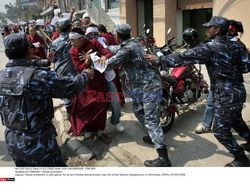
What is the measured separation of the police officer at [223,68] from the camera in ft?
7.41

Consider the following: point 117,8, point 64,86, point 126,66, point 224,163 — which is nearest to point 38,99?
point 64,86

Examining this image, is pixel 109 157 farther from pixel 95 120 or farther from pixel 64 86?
pixel 64 86

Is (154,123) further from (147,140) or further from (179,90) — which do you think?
(179,90)

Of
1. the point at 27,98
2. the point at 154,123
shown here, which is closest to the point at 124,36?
the point at 154,123

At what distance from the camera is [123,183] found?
2.11 metres

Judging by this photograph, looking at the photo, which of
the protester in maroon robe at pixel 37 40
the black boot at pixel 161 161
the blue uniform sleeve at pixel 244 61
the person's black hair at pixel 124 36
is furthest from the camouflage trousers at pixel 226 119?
the protester in maroon robe at pixel 37 40

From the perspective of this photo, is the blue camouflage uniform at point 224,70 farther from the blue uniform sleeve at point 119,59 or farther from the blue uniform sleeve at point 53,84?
the blue uniform sleeve at point 53,84

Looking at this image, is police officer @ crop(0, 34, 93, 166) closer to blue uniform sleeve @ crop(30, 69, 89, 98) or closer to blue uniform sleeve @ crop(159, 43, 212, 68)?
blue uniform sleeve @ crop(30, 69, 89, 98)

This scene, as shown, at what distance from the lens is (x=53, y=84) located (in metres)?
1.83

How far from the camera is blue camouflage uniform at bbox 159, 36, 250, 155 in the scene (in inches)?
88.9

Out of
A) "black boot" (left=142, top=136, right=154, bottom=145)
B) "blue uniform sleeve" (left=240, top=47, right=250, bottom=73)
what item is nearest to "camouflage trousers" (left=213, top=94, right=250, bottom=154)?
"blue uniform sleeve" (left=240, top=47, right=250, bottom=73)

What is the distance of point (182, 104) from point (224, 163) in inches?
44.9

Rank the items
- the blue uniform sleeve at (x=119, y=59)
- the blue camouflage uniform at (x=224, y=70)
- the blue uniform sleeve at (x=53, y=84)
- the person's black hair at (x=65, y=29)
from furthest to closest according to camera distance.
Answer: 1. the person's black hair at (x=65, y=29)
2. the blue uniform sleeve at (x=119, y=59)
3. the blue camouflage uniform at (x=224, y=70)
4. the blue uniform sleeve at (x=53, y=84)

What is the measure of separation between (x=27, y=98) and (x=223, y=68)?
129 cm
